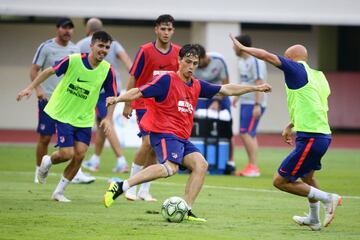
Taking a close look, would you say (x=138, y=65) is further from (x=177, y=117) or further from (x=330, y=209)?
(x=330, y=209)

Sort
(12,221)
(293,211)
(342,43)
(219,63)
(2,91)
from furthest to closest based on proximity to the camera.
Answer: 1. (342,43)
2. (2,91)
3. (219,63)
4. (293,211)
5. (12,221)

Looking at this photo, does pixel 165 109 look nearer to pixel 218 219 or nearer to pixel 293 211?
pixel 218 219

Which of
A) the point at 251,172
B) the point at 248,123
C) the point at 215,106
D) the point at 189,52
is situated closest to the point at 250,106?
the point at 248,123

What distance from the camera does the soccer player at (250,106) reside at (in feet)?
62.6

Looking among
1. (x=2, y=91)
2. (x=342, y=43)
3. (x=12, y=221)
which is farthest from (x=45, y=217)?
(x=342, y=43)

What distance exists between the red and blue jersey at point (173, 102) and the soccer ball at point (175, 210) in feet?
3.02

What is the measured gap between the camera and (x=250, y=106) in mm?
19469

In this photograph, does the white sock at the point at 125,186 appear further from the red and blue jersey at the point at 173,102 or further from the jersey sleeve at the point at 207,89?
the jersey sleeve at the point at 207,89

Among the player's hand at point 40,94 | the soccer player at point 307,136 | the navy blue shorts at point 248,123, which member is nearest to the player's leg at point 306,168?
the soccer player at point 307,136

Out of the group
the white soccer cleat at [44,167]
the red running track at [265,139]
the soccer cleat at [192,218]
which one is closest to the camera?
the soccer cleat at [192,218]

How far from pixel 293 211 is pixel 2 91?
62.7 ft

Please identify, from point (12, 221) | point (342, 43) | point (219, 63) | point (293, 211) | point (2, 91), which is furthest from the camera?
point (342, 43)

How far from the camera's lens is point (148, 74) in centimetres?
1420

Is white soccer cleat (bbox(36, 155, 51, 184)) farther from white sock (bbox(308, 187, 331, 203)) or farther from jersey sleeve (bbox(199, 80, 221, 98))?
white sock (bbox(308, 187, 331, 203))
